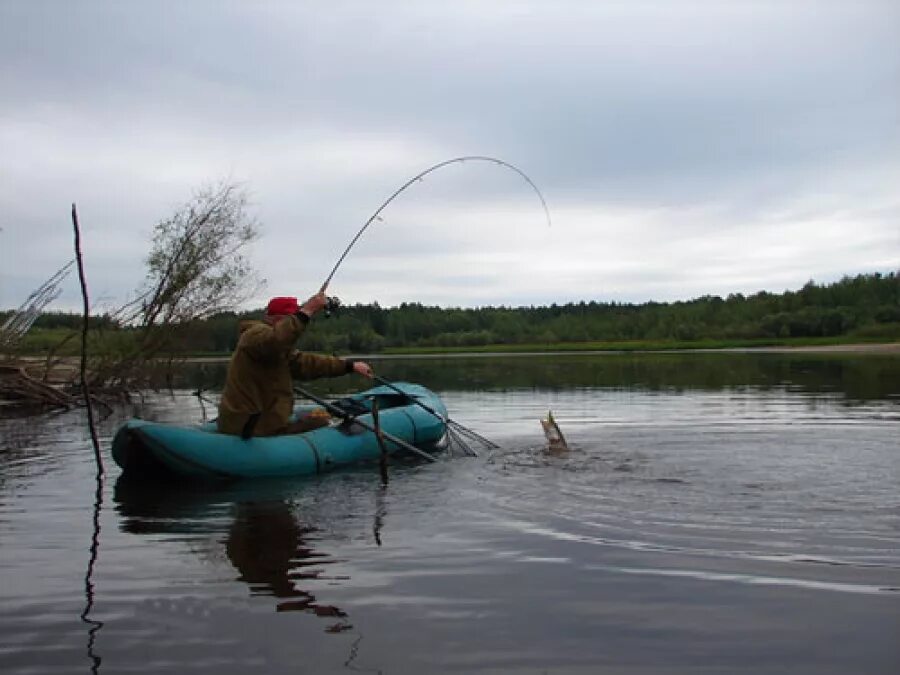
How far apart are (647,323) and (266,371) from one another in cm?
7768

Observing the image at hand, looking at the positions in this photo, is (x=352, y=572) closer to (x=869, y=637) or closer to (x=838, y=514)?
(x=869, y=637)

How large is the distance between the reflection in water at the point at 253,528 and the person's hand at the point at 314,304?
191 centimetres

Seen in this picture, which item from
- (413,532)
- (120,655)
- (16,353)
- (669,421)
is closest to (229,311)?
(16,353)

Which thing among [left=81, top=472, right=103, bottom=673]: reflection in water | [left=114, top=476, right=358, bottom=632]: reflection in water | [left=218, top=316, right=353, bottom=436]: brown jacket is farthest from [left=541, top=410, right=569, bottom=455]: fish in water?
[left=81, top=472, right=103, bottom=673]: reflection in water

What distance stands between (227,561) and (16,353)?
15752 millimetres

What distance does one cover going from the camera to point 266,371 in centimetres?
948

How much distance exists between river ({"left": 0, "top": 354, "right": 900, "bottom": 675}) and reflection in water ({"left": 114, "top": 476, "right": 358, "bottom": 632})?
0.10 ft

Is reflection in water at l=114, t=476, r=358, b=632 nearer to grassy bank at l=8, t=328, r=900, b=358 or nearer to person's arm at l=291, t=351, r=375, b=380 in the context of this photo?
person's arm at l=291, t=351, r=375, b=380

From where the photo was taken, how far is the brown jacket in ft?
29.6

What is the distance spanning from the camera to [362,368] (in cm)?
977

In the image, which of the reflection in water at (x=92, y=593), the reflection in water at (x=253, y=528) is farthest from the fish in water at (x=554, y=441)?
the reflection in water at (x=92, y=593)

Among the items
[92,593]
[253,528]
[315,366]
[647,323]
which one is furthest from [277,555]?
[647,323]

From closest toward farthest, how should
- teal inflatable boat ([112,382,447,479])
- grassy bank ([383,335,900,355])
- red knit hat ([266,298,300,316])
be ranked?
teal inflatable boat ([112,382,447,479]) → red knit hat ([266,298,300,316]) → grassy bank ([383,335,900,355])

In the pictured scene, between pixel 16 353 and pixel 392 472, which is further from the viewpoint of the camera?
pixel 16 353
